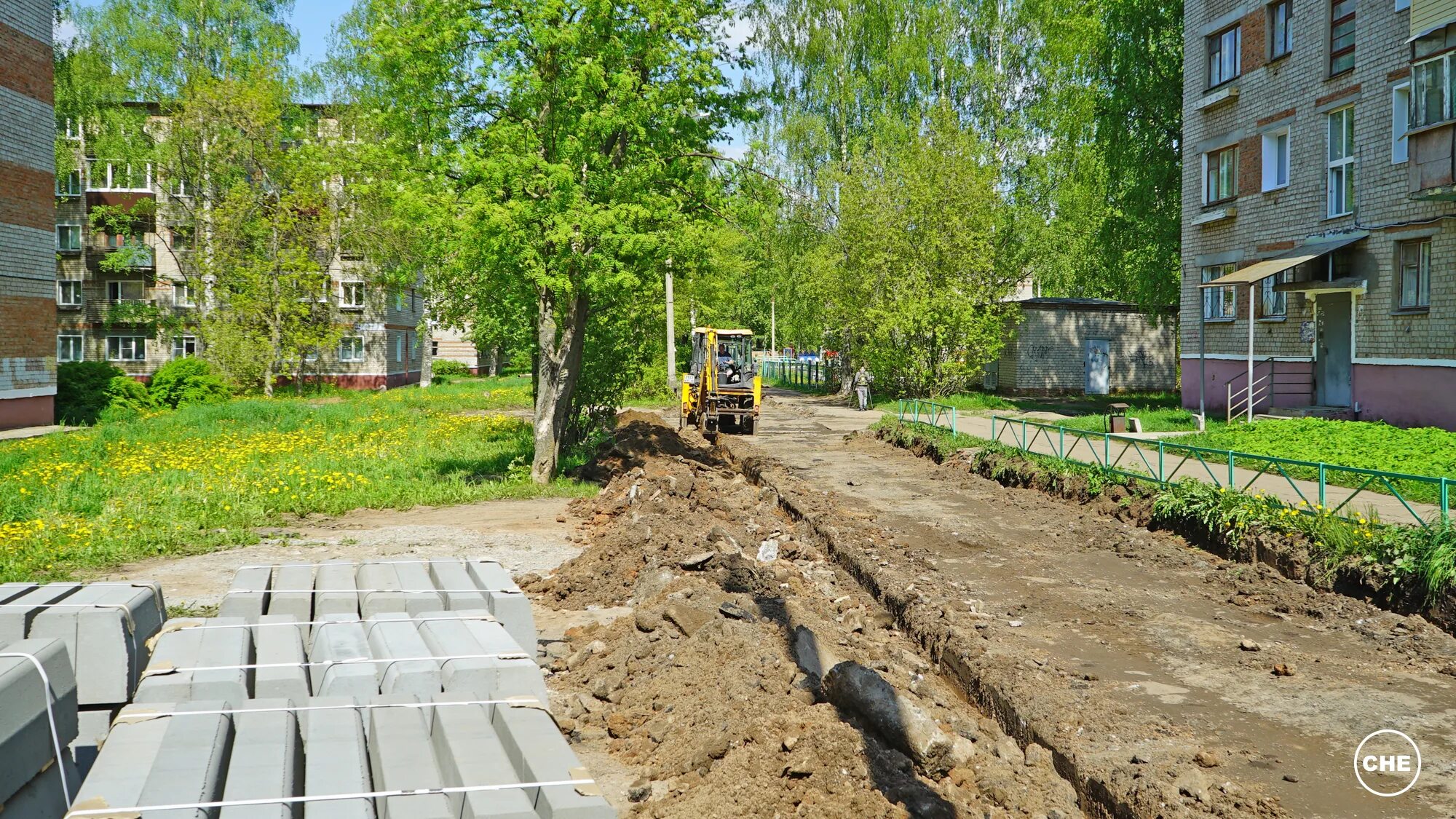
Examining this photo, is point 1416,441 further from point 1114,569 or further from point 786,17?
point 786,17

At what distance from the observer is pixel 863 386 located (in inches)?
1388

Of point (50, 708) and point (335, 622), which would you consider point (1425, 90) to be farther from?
point (50, 708)

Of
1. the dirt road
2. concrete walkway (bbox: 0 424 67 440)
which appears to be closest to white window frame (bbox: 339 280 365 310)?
concrete walkway (bbox: 0 424 67 440)

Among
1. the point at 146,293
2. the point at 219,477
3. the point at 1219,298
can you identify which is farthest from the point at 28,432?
the point at 1219,298

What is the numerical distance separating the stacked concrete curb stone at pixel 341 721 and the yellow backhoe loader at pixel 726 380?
19960mm

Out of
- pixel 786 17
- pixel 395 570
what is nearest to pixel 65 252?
pixel 786 17

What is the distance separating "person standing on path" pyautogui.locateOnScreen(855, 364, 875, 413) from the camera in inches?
1378

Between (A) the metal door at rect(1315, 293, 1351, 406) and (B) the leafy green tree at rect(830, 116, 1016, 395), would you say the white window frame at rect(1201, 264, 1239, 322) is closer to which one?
(A) the metal door at rect(1315, 293, 1351, 406)

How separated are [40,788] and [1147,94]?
Result: 32.9 m

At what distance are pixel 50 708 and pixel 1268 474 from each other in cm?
1583

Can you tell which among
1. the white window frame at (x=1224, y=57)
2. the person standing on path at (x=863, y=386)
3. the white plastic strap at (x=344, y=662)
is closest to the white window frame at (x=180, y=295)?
the person standing on path at (x=863, y=386)

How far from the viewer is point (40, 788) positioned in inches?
155
